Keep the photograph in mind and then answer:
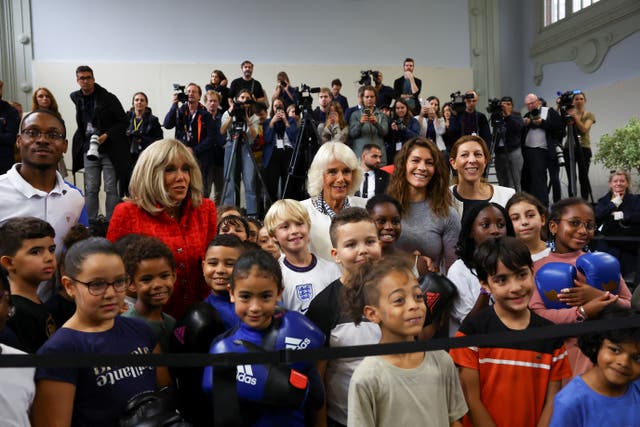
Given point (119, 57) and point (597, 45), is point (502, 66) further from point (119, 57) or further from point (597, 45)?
point (119, 57)

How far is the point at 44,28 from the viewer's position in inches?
413

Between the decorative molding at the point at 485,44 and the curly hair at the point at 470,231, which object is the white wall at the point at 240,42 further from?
the curly hair at the point at 470,231

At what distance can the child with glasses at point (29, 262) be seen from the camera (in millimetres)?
2225

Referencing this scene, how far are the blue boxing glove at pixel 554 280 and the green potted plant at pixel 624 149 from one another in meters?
6.09

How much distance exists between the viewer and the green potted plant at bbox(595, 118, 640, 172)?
7711 mm

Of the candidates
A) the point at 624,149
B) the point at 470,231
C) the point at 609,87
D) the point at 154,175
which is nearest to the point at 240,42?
the point at 609,87

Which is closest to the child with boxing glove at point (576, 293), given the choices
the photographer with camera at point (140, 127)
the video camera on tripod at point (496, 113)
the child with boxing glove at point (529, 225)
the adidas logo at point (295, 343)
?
the child with boxing glove at point (529, 225)

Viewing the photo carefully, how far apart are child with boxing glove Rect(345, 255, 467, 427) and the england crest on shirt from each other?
1.64 ft

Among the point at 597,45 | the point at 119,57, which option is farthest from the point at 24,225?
the point at 597,45

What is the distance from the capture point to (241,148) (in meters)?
6.12

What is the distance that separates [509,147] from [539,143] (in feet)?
1.25

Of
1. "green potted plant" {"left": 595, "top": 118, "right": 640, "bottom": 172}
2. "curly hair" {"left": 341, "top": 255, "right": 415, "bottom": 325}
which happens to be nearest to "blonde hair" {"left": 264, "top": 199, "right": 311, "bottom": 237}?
"curly hair" {"left": 341, "top": 255, "right": 415, "bottom": 325}

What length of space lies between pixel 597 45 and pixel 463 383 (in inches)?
408

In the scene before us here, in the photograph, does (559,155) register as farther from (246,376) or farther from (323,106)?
(246,376)
